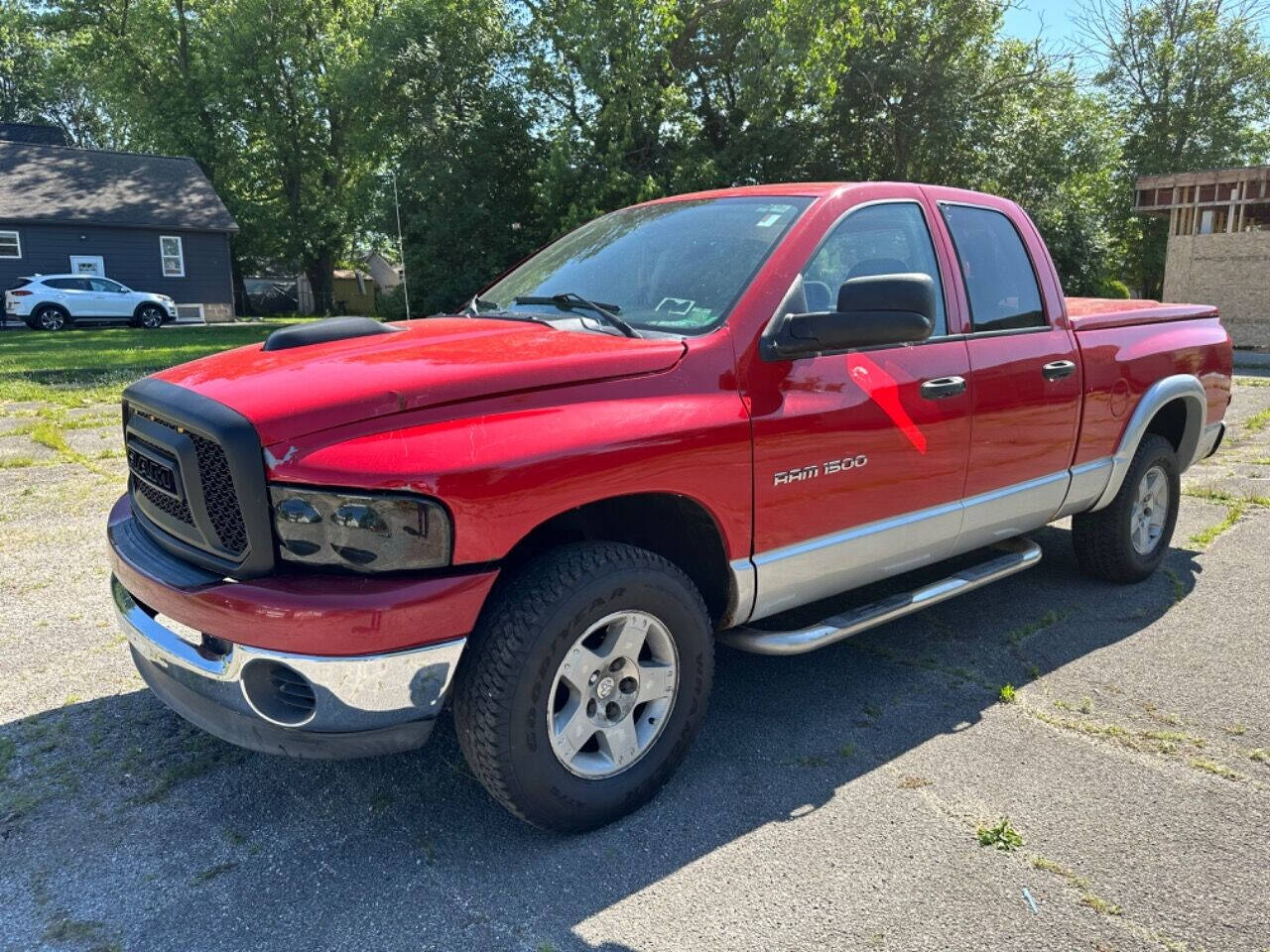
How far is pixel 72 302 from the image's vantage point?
2647cm

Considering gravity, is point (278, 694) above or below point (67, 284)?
below

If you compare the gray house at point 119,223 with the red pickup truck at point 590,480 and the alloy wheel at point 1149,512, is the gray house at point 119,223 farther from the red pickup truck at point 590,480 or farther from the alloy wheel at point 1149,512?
the alloy wheel at point 1149,512

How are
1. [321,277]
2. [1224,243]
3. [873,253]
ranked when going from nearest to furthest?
[873,253] < [1224,243] < [321,277]

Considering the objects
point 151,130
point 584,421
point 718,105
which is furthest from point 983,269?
point 151,130

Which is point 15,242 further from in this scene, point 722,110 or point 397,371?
point 397,371

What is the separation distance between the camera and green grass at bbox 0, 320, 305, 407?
11.7m

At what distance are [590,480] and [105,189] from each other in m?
37.4

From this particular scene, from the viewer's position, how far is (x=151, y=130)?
132 ft

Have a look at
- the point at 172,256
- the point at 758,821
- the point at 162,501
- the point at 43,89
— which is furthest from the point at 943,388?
the point at 43,89

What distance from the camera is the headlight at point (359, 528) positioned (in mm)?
2408

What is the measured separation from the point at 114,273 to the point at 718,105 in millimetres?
22119

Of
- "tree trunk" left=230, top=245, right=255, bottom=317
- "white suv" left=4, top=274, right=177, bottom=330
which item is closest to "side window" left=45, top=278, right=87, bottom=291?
"white suv" left=4, top=274, right=177, bottom=330

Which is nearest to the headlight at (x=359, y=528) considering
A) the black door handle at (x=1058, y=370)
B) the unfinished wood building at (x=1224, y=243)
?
the black door handle at (x=1058, y=370)

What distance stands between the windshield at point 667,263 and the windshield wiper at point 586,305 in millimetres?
20
